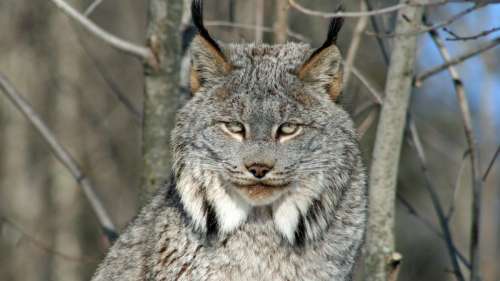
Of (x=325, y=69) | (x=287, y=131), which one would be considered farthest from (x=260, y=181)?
(x=325, y=69)

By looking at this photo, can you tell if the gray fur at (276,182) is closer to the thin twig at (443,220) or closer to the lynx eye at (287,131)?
the lynx eye at (287,131)

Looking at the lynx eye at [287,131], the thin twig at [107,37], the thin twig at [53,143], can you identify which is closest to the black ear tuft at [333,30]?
the lynx eye at [287,131]

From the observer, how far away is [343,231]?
18.4 feet

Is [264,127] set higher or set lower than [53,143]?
higher

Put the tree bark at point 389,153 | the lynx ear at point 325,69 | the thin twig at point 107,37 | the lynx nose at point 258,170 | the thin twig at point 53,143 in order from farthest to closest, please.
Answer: the thin twig at point 53,143
the thin twig at point 107,37
the tree bark at point 389,153
the lynx ear at point 325,69
the lynx nose at point 258,170

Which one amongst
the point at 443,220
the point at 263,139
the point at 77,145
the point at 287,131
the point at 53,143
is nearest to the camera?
the point at 263,139

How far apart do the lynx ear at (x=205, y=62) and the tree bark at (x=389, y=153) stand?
1.34 m

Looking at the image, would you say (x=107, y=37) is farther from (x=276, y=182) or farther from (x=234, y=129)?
(x=276, y=182)

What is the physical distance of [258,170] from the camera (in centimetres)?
504

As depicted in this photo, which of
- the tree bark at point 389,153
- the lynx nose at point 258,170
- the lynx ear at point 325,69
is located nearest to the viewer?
the lynx nose at point 258,170

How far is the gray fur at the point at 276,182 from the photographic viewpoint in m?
5.26

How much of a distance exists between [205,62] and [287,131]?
0.70 meters

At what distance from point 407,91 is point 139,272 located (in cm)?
222

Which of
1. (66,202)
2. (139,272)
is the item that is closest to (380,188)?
(139,272)
